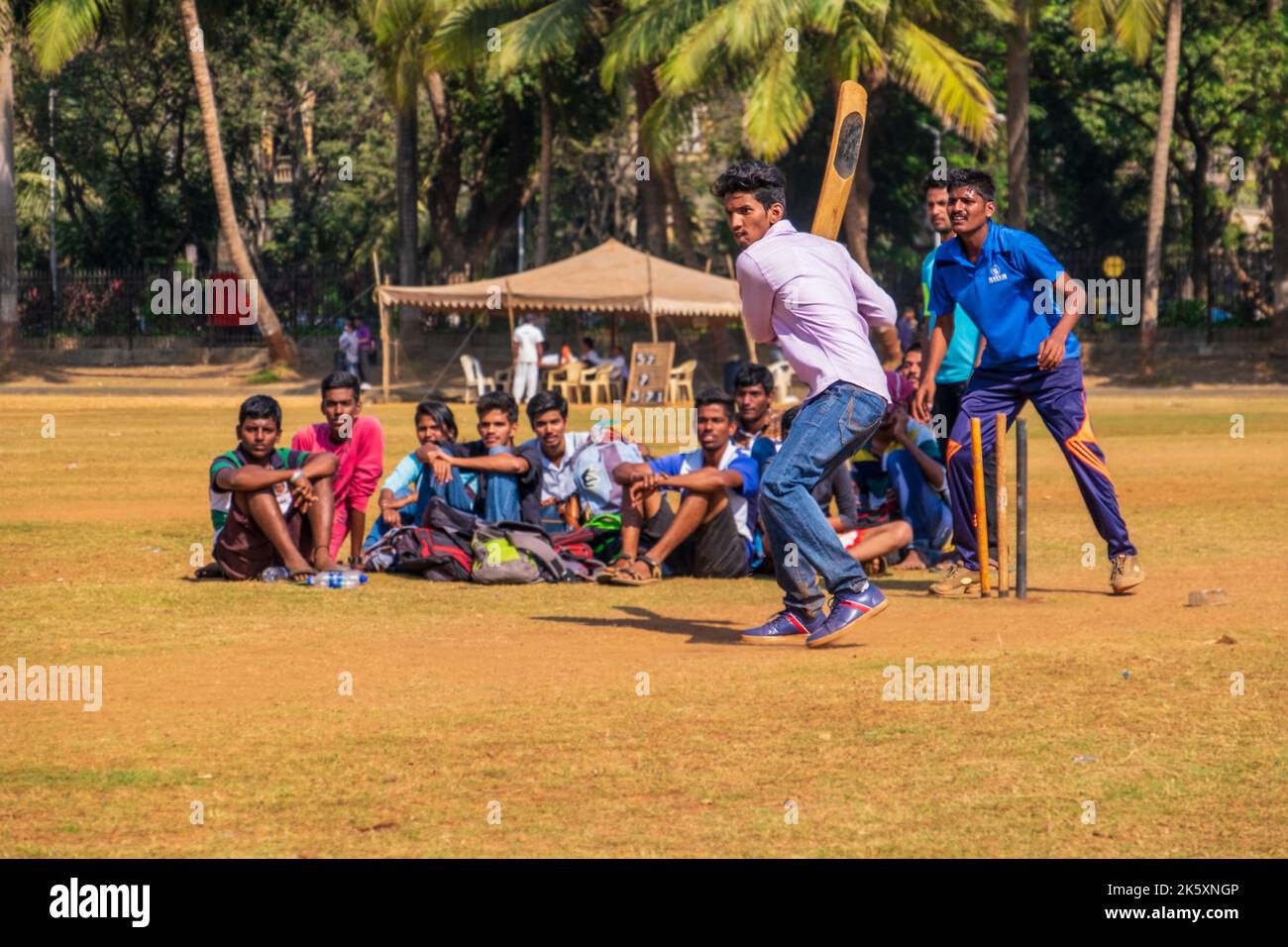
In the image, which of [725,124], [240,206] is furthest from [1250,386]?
[240,206]

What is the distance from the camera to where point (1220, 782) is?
553cm

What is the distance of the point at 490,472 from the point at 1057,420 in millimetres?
3322

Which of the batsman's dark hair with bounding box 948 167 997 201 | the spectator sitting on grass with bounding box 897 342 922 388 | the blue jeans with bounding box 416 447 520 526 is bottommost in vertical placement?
the blue jeans with bounding box 416 447 520 526

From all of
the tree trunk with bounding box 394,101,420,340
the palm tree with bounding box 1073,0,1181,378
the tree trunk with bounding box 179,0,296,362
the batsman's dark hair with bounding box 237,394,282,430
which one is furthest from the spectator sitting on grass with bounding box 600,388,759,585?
the tree trunk with bounding box 394,101,420,340

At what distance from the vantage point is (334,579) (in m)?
9.93

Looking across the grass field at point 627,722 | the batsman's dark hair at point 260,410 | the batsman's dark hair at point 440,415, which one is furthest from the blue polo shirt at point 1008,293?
the batsman's dark hair at point 260,410

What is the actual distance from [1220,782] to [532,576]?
5336mm

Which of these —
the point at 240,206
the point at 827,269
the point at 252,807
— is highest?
the point at 240,206

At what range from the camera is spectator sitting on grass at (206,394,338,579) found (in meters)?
9.86

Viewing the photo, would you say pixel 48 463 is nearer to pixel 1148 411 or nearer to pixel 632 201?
pixel 1148 411

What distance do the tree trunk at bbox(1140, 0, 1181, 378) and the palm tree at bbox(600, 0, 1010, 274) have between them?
349 centimetres

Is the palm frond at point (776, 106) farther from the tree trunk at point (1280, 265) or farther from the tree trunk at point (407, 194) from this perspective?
the tree trunk at point (1280, 265)

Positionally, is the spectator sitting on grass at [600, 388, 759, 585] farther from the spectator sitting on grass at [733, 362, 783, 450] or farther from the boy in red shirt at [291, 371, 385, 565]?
the boy in red shirt at [291, 371, 385, 565]

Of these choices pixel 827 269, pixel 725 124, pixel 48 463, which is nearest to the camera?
pixel 827 269
